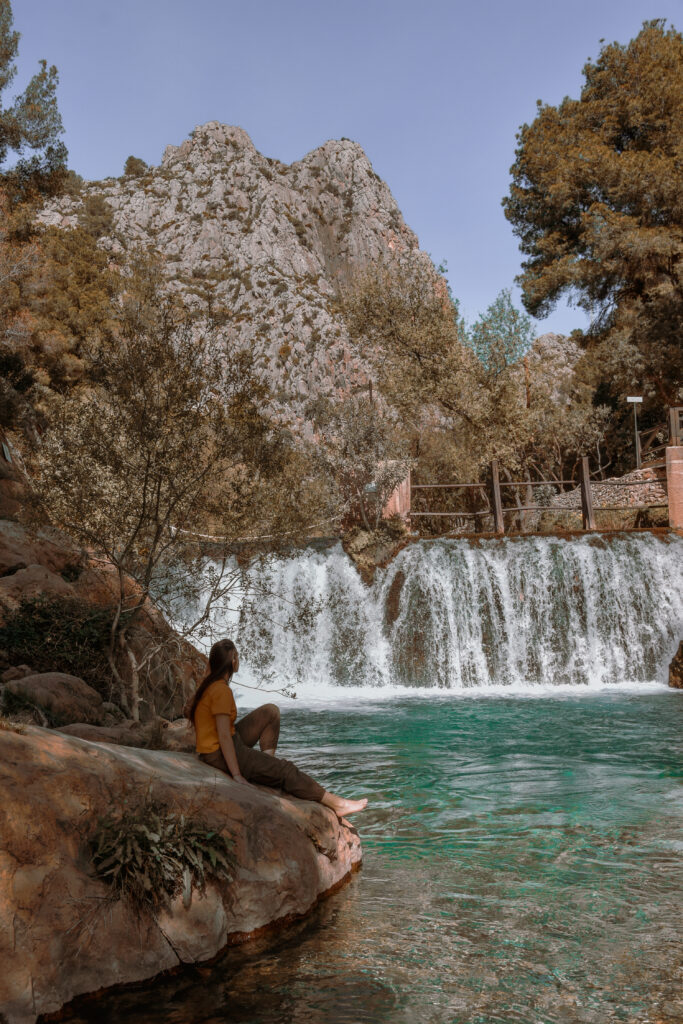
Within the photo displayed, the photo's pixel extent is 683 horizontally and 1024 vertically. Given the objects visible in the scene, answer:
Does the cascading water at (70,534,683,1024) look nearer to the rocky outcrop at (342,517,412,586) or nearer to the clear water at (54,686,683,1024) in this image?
the clear water at (54,686,683,1024)

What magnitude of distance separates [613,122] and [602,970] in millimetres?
37580

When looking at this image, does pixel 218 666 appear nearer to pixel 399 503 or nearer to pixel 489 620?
pixel 489 620

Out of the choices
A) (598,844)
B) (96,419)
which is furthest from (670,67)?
(598,844)

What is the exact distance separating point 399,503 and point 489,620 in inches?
208

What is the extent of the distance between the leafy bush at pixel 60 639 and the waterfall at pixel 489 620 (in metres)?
6.15

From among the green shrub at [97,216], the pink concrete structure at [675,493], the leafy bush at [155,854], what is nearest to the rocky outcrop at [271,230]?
the green shrub at [97,216]

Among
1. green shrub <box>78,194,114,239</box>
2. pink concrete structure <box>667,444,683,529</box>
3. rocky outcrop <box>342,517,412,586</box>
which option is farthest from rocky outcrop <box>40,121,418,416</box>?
pink concrete structure <box>667,444,683,529</box>

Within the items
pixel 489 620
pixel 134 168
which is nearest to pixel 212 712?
pixel 489 620

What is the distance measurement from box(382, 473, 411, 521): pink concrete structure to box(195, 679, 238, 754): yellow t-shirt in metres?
16.7

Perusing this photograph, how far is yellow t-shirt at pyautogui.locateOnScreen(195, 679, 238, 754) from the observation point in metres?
6.08

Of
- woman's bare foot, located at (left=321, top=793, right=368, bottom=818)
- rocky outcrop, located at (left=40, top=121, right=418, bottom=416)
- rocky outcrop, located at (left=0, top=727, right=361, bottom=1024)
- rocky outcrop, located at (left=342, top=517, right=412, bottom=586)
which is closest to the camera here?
rocky outcrop, located at (left=0, top=727, right=361, bottom=1024)

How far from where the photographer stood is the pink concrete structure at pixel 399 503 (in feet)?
74.7

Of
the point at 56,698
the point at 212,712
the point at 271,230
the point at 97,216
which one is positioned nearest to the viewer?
the point at 212,712

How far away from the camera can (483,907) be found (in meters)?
5.71
